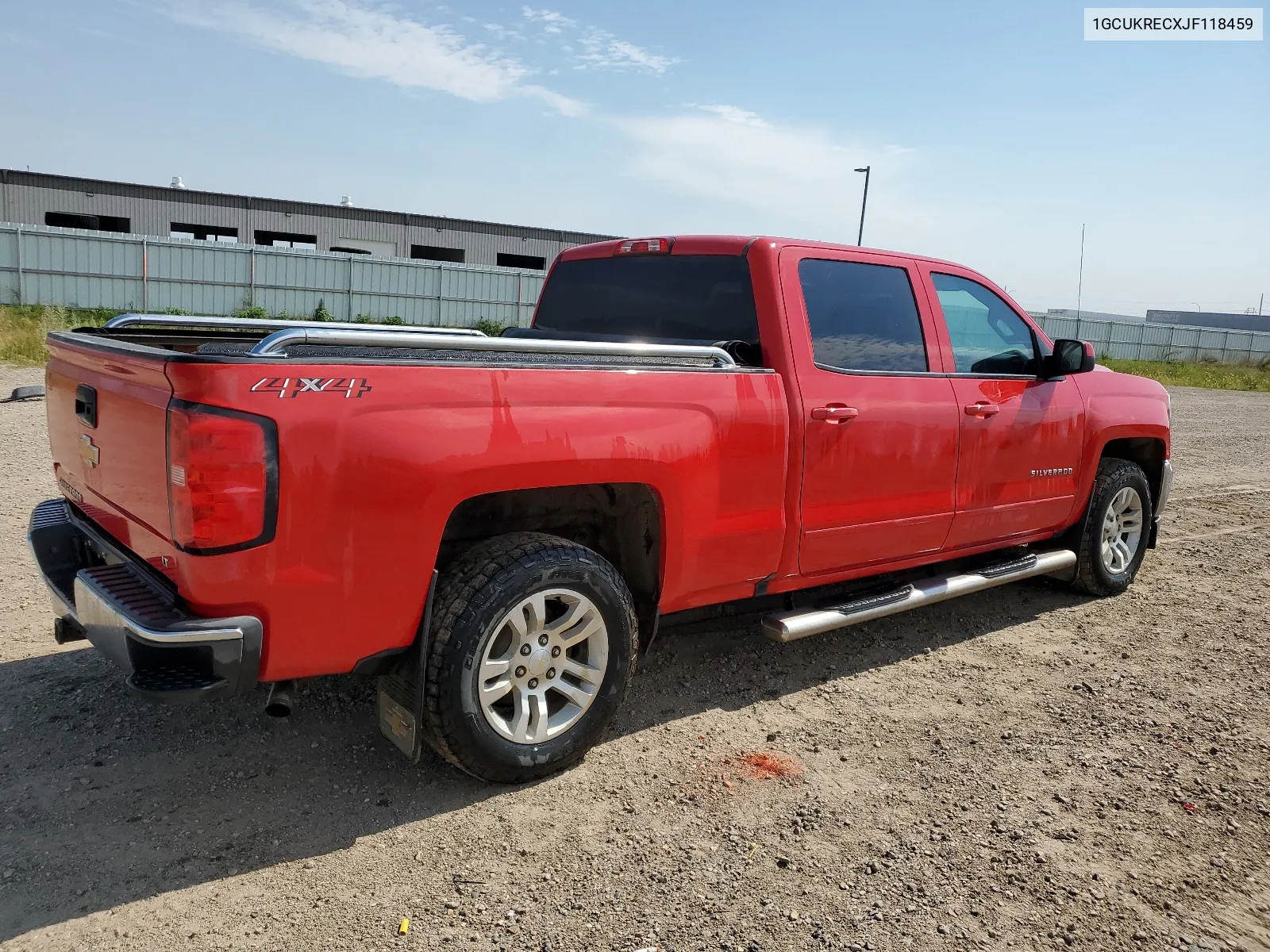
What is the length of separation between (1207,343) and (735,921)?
44.6m

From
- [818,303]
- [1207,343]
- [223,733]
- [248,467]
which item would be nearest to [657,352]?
[818,303]

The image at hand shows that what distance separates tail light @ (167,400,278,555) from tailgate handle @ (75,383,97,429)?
2.52 ft

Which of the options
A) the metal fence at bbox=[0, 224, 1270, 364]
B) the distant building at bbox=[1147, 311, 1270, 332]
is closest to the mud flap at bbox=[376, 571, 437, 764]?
the metal fence at bbox=[0, 224, 1270, 364]

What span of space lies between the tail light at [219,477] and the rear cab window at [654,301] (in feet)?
6.87

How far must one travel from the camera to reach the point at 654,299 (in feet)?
14.7

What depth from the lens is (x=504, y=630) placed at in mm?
3275

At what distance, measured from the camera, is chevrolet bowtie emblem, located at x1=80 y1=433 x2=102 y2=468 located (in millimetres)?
3203

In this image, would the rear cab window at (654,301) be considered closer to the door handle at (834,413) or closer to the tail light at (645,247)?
the tail light at (645,247)

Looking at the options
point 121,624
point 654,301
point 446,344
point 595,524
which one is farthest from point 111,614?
point 654,301

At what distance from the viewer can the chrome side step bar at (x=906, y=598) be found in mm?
4082

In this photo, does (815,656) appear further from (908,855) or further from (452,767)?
(452,767)

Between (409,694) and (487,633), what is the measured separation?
316 millimetres

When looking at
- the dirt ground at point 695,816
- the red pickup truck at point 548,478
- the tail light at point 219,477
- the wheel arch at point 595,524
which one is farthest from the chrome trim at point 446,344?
the dirt ground at point 695,816

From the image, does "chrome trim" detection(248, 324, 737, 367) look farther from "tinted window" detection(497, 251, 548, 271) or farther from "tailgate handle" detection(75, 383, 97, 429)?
"tinted window" detection(497, 251, 548, 271)
